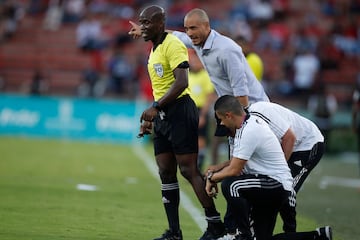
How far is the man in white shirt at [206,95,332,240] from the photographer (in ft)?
26.0

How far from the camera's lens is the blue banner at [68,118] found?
83.9 feet

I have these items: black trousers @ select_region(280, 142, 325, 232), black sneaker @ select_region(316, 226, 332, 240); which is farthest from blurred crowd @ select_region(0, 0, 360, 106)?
black sneaker @ select_region(316, 226, 332, 240)

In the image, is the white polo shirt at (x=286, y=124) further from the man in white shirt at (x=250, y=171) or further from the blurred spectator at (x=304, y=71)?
the blurred spectator at (x=304, y=71)

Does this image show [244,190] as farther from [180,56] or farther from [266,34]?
[266,34]

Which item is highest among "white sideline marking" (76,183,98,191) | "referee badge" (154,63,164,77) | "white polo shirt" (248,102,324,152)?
"referee badge" (154,63,164,77)

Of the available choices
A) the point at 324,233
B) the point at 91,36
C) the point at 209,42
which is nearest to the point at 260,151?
the point at 324,233

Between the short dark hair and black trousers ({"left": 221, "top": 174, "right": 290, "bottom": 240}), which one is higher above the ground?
the short dark hair

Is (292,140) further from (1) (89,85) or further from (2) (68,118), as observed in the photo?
(1) (89,85)

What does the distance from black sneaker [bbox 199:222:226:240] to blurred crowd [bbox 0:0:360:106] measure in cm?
1793

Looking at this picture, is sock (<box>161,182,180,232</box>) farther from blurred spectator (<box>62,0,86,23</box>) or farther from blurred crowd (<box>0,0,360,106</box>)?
blurred spectator (<box>62,0,86,23</box>)

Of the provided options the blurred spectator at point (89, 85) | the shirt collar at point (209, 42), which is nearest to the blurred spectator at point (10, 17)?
the blurred spectator at point (89, 85)

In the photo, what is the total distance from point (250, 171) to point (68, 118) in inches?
714

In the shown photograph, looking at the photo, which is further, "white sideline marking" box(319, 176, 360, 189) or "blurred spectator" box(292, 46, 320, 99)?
"blurred spectator" box(292, 46, 320, 99)

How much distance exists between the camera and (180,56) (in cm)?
856
